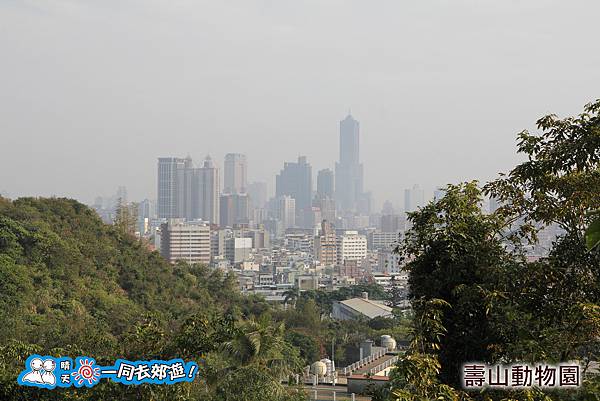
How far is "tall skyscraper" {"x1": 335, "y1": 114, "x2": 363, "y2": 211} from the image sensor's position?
171500 millimetres

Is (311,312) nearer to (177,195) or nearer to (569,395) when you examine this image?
(569,395)

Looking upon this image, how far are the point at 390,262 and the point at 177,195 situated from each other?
44.3 metres

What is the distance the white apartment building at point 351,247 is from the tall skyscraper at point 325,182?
197 feet

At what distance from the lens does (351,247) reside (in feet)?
316

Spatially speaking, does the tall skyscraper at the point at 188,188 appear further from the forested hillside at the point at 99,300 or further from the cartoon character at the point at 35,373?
the cartoon character at the point at 35,373

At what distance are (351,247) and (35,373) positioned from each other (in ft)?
300

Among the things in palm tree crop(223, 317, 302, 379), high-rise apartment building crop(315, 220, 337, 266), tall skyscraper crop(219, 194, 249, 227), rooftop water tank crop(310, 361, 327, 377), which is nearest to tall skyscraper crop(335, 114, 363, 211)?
tall skyscraper crop(219, 194, 249, 227)

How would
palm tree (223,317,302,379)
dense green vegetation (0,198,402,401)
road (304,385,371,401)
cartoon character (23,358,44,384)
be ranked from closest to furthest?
cartoon character (23,358,44,384) → dense green vegetation (0,198,402,401) → palm tree (223,317,302,379) → road (304,385,371,401)

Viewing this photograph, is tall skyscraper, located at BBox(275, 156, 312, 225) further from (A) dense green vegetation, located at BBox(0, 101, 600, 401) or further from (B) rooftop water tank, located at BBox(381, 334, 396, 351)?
(A) dense green vegetation, located at BBox(0, 101, 600, 401)

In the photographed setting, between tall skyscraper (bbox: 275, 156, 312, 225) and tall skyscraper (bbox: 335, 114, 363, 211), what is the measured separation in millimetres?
15209

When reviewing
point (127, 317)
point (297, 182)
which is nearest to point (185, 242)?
point (127, 317)

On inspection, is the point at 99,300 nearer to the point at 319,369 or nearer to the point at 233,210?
the point at 319,369

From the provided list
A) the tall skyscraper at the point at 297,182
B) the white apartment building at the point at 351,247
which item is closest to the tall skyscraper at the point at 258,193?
the tall skyscraper at the point at 297,182

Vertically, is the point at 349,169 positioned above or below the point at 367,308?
above
